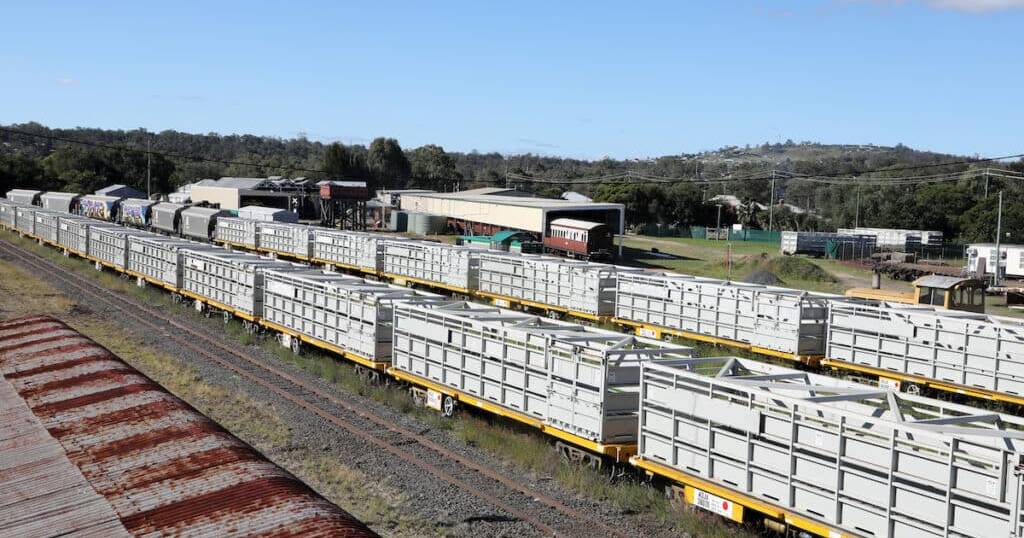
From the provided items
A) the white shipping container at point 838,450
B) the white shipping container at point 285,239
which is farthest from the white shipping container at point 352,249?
the white shipping container at point 838,450

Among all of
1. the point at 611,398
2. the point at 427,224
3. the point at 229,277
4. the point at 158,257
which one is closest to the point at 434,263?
the point at 158,257

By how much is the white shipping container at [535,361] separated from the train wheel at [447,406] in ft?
1.12

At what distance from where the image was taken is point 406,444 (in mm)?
17781

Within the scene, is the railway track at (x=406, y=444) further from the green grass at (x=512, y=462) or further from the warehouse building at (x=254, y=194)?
the warehouse building at (x=254, y=194)

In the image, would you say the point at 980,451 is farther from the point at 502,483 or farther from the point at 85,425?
the point at 85,425

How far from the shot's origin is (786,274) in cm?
5981

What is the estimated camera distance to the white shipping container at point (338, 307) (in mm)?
21969

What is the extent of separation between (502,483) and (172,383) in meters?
11.3

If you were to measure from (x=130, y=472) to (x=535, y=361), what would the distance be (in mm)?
7474

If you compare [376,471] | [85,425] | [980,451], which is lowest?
[376,471]

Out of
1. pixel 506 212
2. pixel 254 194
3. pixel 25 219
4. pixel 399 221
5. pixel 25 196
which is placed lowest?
pixel 25 219

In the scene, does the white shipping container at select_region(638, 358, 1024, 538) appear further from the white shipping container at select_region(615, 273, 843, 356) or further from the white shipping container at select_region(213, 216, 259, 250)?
the white shipping container at select_region(213, 216, 259, 250)

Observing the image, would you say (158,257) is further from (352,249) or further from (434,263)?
(434,263)

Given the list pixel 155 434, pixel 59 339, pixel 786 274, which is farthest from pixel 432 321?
pixel 786 274
